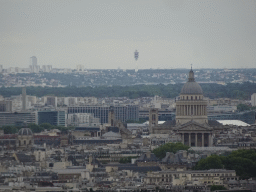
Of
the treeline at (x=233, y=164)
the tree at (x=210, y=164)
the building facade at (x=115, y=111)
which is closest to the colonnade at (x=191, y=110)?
the treeline at (x=233, y=164)

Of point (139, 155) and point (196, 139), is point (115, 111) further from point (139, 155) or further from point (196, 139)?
point (139, 155)

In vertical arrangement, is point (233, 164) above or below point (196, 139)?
above

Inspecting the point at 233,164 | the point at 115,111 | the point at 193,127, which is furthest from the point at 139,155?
the point at 115,111

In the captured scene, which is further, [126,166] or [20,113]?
[20,113]

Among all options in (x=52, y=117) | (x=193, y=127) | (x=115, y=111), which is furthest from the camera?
(x=115, y=111)

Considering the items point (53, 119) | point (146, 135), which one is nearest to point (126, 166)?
point (146, 135)

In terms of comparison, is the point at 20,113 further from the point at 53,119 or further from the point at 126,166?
the point at 126,166

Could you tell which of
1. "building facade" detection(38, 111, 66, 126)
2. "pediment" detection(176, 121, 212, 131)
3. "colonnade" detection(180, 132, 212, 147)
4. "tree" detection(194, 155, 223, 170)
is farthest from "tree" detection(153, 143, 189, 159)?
"building facade" detection(38, 111, 66, 126)

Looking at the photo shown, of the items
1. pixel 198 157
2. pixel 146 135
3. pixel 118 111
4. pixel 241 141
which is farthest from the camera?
pixel 118 111
